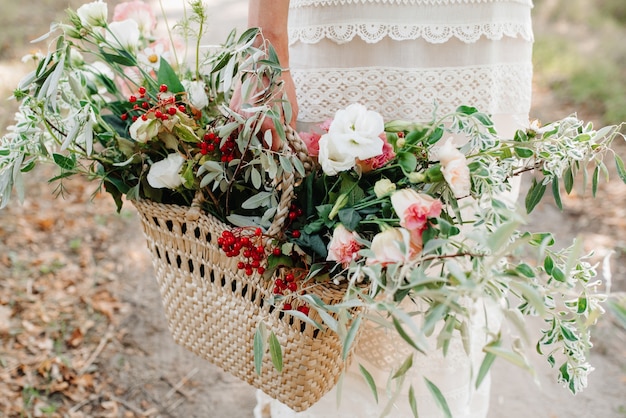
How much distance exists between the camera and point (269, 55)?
757mm

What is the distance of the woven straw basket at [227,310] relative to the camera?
845 millimetres

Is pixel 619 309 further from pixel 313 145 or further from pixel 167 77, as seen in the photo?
pixel 167 77

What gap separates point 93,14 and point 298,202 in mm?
466

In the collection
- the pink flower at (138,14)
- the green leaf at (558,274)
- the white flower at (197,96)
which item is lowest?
the green leaf at (558,274)

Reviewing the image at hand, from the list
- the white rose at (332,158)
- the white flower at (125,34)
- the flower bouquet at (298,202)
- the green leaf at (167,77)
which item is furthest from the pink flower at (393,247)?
the white flower at (125,34)

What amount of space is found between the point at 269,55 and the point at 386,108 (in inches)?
9.8

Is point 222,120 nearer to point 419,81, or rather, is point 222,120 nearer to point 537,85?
point 419,81

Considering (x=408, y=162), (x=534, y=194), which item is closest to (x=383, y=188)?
(x=408, y=162)

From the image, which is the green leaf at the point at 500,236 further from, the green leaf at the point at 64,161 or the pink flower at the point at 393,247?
the green leaf at the point at 64,161

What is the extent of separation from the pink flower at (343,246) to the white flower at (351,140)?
0.09 m

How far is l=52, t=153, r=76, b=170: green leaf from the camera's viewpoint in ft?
2.77

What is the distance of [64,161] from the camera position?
86 centimetres

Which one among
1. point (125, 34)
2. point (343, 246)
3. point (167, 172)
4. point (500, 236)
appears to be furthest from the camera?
point (125, 34)

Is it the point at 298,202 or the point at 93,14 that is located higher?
the point at 93,14
